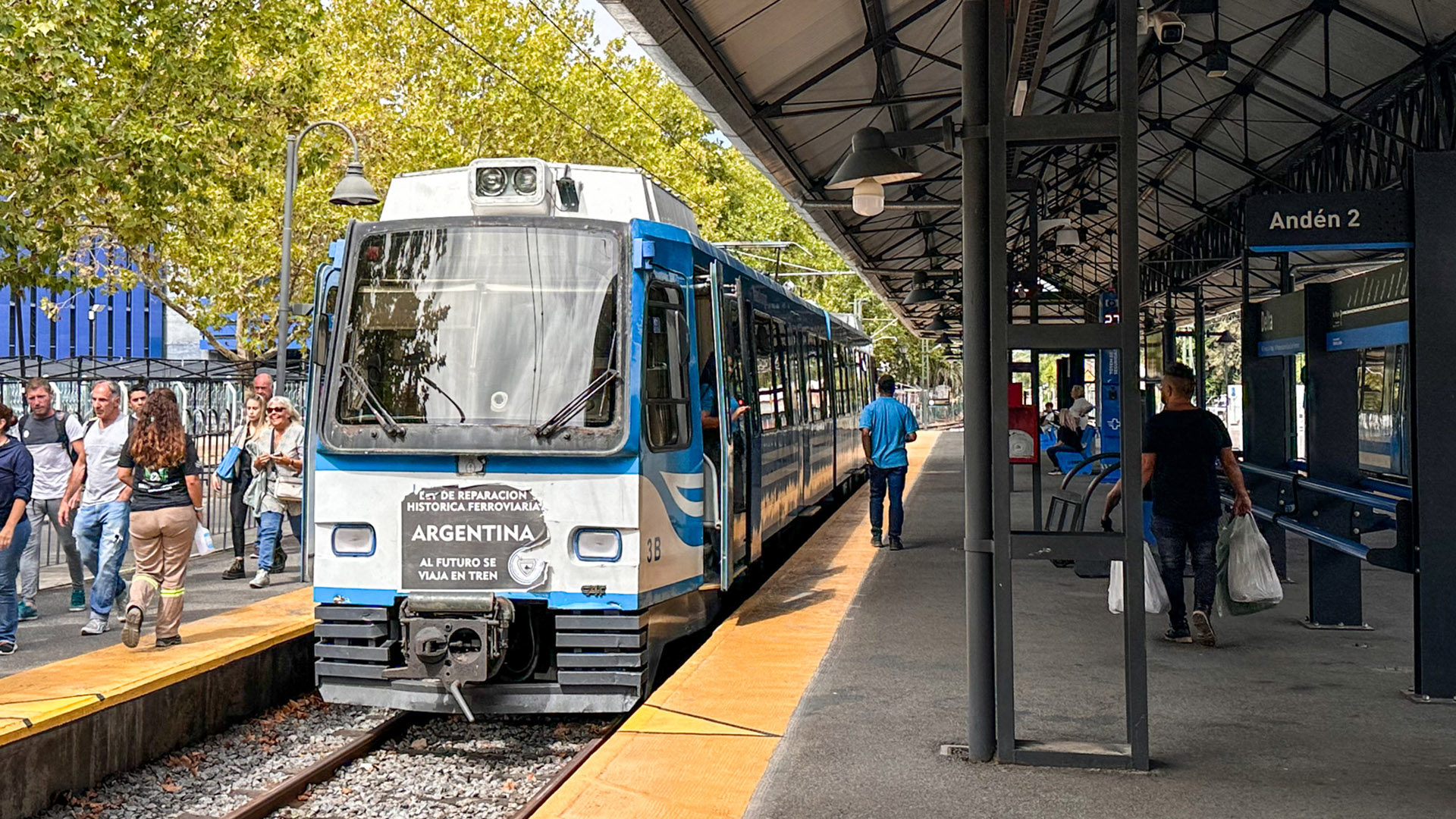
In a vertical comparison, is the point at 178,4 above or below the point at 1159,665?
above

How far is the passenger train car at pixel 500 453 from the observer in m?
7.70

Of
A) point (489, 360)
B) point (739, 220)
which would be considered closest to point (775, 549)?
point (489, 360)

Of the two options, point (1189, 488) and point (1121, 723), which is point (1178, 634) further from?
point (1121, 723)

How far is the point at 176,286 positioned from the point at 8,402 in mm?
16833

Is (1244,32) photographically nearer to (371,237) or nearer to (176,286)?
(371,237)

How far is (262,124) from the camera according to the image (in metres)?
18.6

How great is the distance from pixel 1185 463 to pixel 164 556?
253 inches

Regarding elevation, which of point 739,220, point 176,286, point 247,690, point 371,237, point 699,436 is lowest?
point 247,690

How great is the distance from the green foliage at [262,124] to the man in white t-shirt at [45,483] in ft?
12.1

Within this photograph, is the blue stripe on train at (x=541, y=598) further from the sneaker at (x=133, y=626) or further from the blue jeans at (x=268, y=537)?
the blue jeans at (x=268, y=537)

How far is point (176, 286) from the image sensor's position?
107ft

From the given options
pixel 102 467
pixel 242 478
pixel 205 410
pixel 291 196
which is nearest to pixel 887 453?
pixel 242 478

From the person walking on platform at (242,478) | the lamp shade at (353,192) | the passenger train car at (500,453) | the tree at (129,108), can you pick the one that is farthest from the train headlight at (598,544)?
the lamp shade at (353,192)

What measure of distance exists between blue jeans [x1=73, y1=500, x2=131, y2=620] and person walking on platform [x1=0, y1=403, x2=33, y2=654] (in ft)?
1.87
